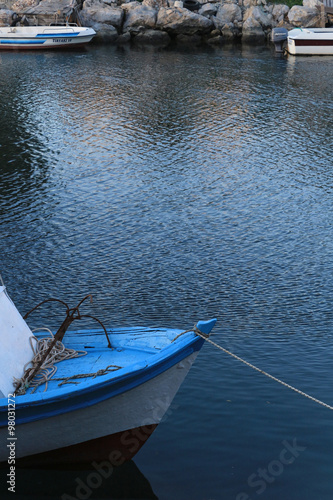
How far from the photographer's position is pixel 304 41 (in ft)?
175

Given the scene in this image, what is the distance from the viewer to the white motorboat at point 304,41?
5338cm

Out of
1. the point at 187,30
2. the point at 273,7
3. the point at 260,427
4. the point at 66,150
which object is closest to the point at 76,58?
the point at 187,30

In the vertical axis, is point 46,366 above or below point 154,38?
below

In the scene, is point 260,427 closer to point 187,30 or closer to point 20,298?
point 20,298

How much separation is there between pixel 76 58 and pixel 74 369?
4457cm

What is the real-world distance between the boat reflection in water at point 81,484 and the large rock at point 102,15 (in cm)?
5299

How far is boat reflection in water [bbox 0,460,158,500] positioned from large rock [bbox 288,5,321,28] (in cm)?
5403

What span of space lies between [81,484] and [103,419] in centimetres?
142

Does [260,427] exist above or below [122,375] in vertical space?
below

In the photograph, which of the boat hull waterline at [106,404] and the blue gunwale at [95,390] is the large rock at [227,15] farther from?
the blue gunwale at [95,390]

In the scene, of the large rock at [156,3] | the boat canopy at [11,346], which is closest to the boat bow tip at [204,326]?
the boat canopy at [11,346]

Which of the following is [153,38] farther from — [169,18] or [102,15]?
[102,15]

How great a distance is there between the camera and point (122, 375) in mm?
9984

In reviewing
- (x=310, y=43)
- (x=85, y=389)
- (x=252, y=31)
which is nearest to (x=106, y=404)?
(x=85, y=389)
